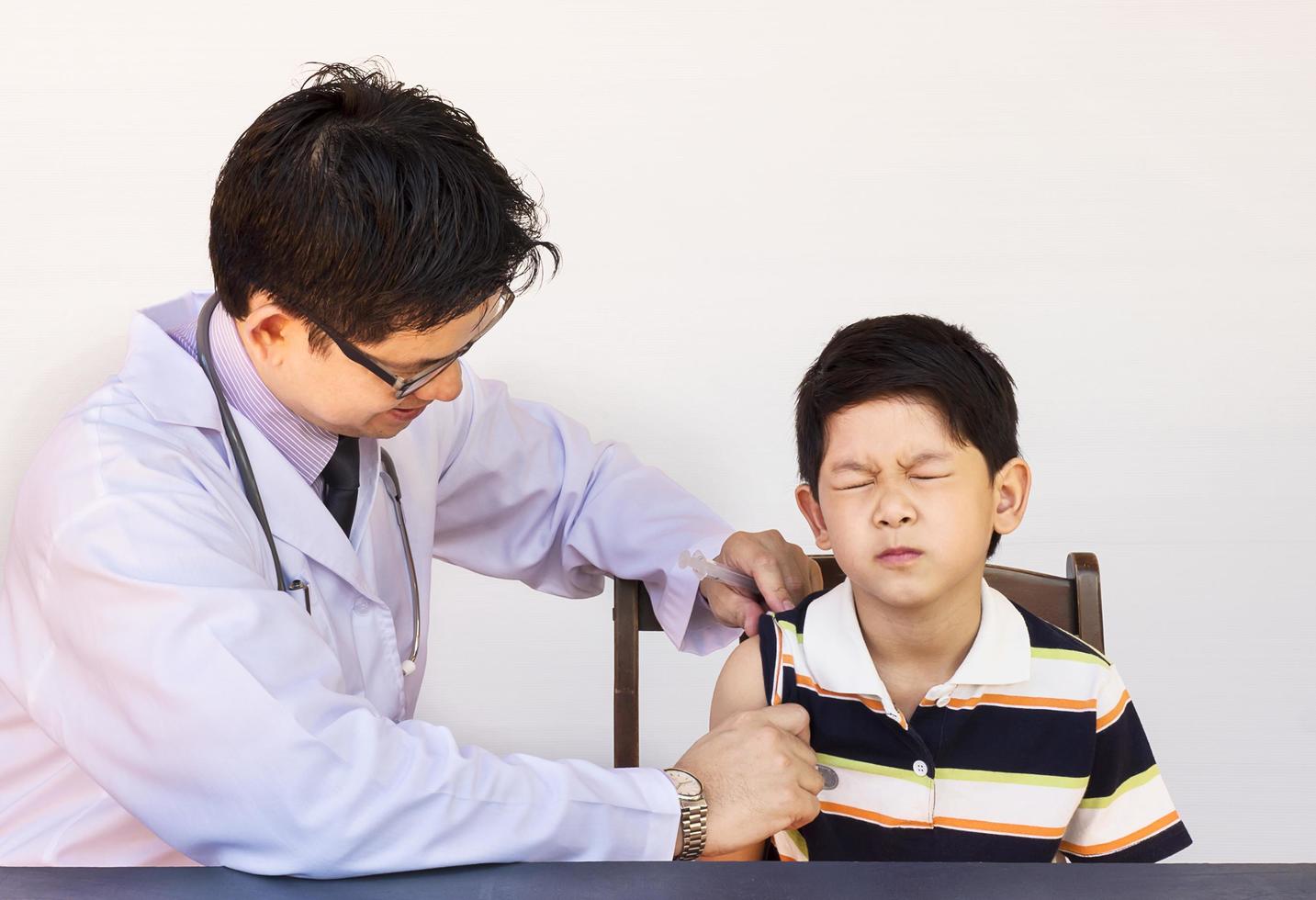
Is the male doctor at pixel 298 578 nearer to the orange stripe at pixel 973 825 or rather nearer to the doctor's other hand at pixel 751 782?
the doctor's other hand at pixel 751 782

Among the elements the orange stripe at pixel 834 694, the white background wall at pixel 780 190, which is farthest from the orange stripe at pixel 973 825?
the white background wall at pixel 780 190

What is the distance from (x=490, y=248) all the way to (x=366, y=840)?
56cm

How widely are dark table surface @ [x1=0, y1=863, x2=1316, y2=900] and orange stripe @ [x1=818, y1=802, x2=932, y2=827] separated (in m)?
0.36

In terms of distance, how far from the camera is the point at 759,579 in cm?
158

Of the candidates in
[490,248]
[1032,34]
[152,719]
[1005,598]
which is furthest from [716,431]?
[152,719]

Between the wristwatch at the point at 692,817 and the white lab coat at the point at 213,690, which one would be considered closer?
the white lab coat at the point at 213,690

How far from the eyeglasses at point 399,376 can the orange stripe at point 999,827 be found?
2.21 ft

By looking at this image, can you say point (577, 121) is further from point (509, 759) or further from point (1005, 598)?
point (509, 759)

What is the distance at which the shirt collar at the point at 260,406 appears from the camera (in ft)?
4.70

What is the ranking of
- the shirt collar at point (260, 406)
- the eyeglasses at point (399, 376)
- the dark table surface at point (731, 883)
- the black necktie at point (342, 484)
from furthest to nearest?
the black necktie at point (342, 484)
the shirt collar at point (260, 406)
the eyeglasses at point (399, 376)
the dark table surface at point (731, 883)

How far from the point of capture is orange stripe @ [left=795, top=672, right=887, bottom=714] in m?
1.39

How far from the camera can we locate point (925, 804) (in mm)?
1355

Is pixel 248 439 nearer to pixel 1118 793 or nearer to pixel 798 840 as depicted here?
pixel 798 840

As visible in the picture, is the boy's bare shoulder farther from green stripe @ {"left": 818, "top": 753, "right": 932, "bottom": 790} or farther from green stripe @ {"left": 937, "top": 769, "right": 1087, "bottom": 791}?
green stripe @ {"left": 937, "top": 769, "right": 1087, "bottom": 791}
